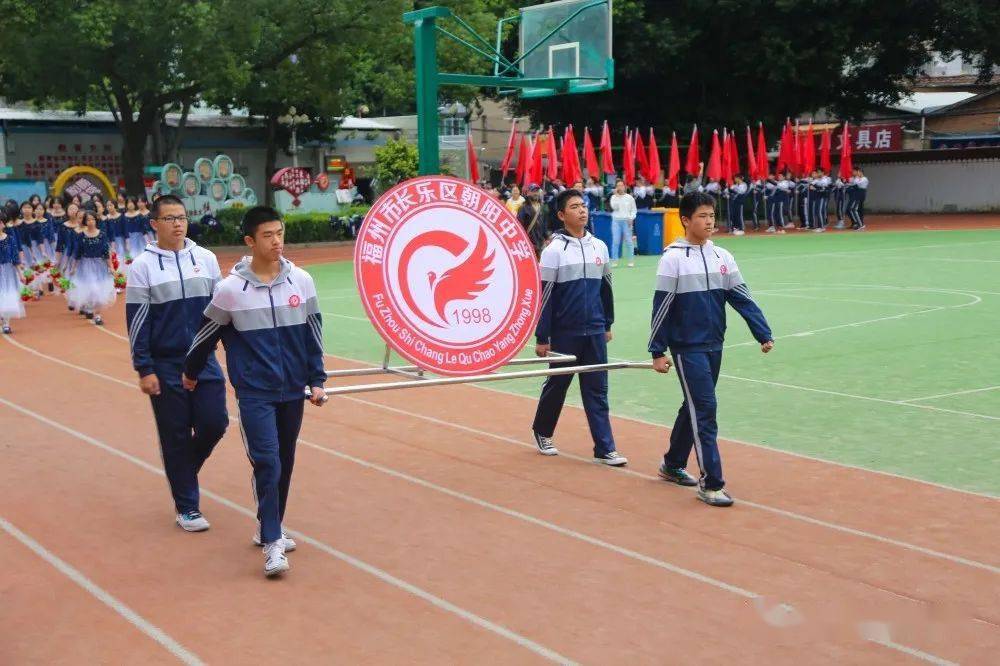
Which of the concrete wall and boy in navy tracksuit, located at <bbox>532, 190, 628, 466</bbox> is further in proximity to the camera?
the concrete wall

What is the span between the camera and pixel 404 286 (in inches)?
284

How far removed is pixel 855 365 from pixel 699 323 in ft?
17.1

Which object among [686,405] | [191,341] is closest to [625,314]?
[686,405]

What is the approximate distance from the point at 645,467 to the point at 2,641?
4.62 metres

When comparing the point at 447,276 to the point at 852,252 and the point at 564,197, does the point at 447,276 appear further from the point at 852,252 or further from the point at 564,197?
the point at 852,252

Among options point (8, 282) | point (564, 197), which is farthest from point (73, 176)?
point (564, 197)

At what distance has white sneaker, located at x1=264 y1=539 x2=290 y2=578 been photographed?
20.4 feet

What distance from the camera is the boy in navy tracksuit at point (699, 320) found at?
7590 mm

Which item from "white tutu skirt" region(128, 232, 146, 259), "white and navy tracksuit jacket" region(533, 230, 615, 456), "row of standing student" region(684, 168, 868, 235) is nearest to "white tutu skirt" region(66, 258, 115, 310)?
"white tutu skirt" region(128, 232, 146, 259)

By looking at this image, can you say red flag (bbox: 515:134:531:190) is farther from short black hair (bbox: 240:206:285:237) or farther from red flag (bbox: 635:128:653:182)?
short black hair (bbox: 240:206:285:237)

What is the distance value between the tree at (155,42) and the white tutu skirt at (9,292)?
11.5 meters

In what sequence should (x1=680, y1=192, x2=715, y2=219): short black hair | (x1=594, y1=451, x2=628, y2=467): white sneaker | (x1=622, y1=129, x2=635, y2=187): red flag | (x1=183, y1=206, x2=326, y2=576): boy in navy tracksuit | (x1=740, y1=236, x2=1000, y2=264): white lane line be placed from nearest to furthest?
(x1=183, y1=206, x2=326, y2=576): boy in navy tracksuit < (x1=680, y1=192, x2=715, y2=219): short black hair < (x1=594, y1=451, x2=628, y2=467): white sneaker < (x1=740, y1=236, x2=1000, y2=264): white lane line < (x1=622, y1=129, x2=635, y2=187): red flag

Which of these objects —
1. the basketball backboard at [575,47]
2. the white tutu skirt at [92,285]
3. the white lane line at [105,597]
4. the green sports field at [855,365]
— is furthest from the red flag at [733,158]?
the white lane line at [105,597]

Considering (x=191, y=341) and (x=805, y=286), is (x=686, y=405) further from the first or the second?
(x=805, y=286)
